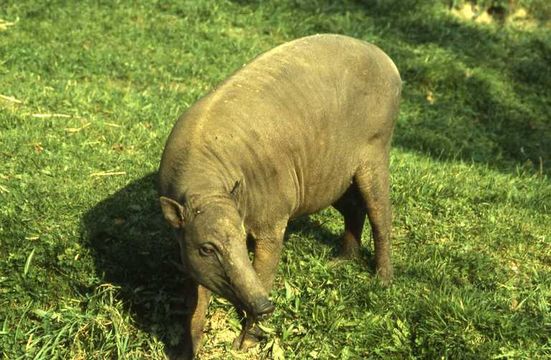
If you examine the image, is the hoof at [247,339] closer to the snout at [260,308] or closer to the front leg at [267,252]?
the front leg at [267,252]

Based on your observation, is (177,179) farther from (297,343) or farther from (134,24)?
(134,24)

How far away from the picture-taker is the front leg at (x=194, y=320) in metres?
4.81

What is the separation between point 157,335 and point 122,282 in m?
0.49

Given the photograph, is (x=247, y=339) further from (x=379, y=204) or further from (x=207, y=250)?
(x=379, y=204)

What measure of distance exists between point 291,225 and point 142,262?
4.62 feet

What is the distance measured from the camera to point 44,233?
5426mm

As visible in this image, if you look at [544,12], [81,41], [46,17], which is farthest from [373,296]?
[544,12]

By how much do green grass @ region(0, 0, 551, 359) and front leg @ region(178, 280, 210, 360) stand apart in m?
0.16

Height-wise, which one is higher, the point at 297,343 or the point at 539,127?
the point at 297,343

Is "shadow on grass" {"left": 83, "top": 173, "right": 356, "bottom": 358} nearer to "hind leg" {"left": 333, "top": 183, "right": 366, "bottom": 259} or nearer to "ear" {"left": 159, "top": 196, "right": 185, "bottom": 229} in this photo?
"ear" {"left": 159, "top": 196, "right": 185, "bottom": 229}

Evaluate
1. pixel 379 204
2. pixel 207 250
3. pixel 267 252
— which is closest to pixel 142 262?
pixel 267 252

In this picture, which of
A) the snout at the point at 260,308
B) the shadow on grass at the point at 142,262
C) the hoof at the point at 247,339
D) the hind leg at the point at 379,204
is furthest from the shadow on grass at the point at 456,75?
the snout at the point at 260,308

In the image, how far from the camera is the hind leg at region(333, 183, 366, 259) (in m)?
5.74

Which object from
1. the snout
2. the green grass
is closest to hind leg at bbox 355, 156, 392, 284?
the green grass
